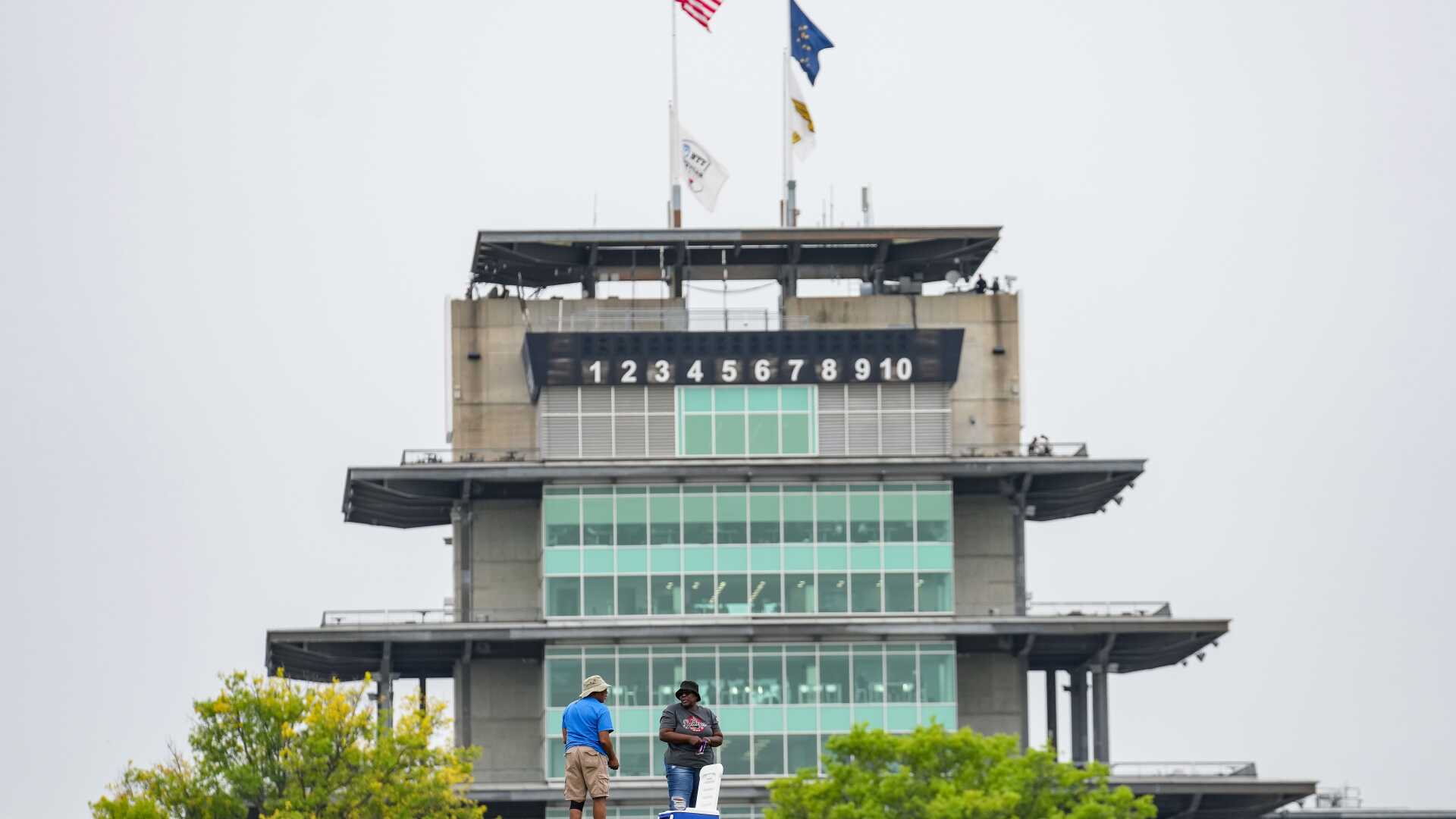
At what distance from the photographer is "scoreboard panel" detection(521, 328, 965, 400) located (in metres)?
124

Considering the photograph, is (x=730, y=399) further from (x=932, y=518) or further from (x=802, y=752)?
(x=802, y=752)

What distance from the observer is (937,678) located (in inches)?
4813

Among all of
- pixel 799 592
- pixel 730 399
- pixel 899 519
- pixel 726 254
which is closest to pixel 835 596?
pixel 799 592

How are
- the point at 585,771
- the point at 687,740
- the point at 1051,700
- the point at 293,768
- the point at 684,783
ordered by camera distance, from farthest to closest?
the point at 1051,700 → the point at 293,768 → the point at 684,783 → the point at 687,740 → the point at 585,771

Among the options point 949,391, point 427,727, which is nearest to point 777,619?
point 949,391

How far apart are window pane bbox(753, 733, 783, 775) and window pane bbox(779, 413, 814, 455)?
1126cm

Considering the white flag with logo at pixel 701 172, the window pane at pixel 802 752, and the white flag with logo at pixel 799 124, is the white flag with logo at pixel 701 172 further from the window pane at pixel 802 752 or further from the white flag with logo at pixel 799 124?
the window pane at pixel 802 752

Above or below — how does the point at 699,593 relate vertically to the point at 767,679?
above

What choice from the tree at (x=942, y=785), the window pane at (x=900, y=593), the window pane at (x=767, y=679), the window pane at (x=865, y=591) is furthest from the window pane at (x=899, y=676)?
the tree at (x=942, y=785)

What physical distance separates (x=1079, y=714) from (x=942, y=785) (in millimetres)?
22795

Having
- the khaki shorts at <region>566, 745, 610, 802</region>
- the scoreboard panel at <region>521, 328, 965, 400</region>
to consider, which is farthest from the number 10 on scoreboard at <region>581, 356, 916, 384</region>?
the khaki shorts at <region>566, 745, 610, 802</region>

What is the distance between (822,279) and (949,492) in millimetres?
11435

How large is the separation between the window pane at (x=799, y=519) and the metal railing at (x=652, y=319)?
24.1ft

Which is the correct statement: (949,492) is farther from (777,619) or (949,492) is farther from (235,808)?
(235,808)
